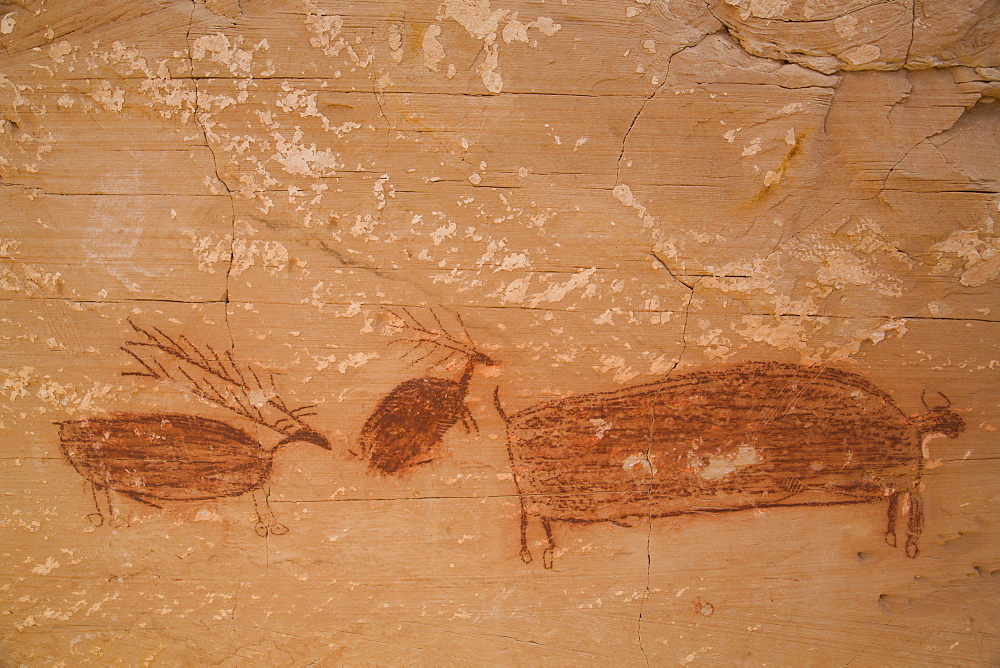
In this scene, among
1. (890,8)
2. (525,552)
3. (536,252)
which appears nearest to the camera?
(890,8)

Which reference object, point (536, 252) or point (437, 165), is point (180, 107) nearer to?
point (437, 165)

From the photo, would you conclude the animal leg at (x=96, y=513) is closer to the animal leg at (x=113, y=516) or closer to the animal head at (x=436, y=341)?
the animal leg at (x=113, y=516)

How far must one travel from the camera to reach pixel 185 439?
1691mm

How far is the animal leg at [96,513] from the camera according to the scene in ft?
5.63

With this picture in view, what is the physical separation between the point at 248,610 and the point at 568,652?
110cm

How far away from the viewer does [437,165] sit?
1.60m

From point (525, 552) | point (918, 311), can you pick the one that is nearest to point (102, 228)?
point (525, 552)

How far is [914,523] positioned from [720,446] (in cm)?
73

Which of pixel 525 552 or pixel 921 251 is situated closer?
pixel 921 251

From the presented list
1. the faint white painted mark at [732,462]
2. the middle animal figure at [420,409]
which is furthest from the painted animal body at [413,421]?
the faint white painted mark at [732,462]

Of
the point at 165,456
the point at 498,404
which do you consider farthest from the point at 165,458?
the point at 498,404

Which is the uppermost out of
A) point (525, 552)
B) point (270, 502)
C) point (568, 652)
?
point (270, 502)

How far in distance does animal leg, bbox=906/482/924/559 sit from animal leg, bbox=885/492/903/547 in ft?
0.15

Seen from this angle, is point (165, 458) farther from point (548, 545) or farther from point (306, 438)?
point (548, 545)
